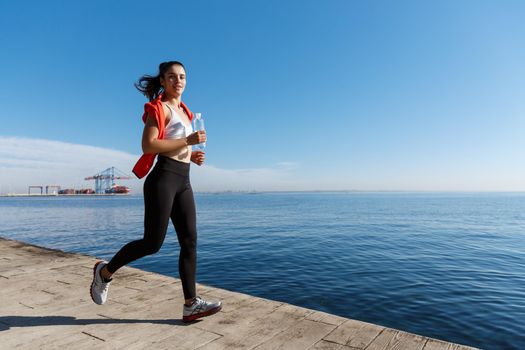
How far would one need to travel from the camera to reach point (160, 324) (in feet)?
9.60

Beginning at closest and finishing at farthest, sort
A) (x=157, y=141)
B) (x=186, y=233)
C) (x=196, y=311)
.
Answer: (x=157, y=141)
(x=196, y=311)
(x=186, y=233)

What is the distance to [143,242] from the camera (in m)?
2.87

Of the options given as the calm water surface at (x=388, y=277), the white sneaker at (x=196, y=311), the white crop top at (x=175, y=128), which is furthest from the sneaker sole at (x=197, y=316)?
the calm water surface at (x=388, y=277)

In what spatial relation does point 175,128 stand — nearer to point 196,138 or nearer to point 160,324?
point 196,138

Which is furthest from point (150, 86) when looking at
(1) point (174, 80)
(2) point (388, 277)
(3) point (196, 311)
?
(2) point (388, 277)

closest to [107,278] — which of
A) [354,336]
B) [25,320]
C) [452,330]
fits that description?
[25,320]

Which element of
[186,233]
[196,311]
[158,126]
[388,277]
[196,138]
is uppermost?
[158,126]

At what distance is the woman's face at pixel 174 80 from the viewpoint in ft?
9.86

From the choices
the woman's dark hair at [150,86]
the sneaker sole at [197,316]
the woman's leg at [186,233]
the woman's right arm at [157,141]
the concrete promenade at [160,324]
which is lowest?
the concrete promenade at [160,324]

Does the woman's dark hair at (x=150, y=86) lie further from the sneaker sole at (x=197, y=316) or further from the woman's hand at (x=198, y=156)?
the sneaker sole at (x=197, y=316)

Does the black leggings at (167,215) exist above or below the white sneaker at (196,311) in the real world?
above

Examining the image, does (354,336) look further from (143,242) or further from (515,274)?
(515,274)

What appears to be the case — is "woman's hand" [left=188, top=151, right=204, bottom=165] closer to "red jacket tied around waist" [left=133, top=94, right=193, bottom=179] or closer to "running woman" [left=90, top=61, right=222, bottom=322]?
"running woman" [left=90, top=61, right=222, bottom=322]

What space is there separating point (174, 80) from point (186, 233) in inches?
58.5
